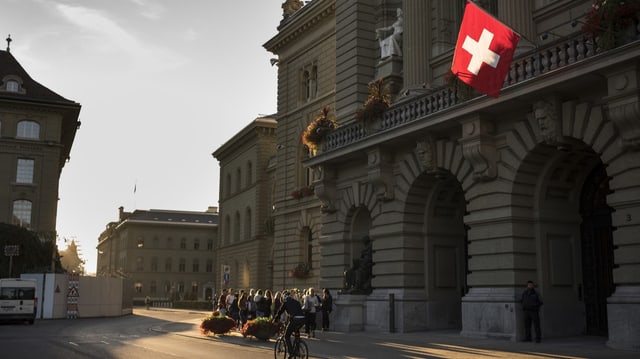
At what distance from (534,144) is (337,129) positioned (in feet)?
35.1

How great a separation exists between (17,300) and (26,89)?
3717 centimetres

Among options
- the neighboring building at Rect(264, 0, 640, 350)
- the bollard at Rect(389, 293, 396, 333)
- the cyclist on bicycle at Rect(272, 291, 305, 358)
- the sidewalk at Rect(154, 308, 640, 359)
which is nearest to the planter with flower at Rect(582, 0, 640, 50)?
the neighboring building at Rect(264, 0, 640, 350)

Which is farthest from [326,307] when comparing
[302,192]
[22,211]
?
[22,211]

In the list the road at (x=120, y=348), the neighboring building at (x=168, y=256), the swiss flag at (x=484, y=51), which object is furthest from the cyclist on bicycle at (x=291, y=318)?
the neighboring building at (x=168, y=256)

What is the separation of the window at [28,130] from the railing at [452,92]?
4517 cm

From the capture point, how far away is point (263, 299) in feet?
96.9

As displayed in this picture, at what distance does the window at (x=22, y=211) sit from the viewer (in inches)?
2586

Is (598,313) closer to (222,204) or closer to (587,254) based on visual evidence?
(587,254)

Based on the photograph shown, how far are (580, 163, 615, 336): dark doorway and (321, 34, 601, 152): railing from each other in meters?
3.79

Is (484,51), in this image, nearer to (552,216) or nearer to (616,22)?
(616,22)

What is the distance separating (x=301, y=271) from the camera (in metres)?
41.8

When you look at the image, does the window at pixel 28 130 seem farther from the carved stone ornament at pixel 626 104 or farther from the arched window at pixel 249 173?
the carved stone ornament at pixel 626 104

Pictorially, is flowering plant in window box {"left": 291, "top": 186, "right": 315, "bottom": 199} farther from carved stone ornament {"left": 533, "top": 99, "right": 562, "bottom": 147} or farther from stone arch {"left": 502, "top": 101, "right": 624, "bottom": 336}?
carved stone ornament {"left": 533, "top": 99, "right": 562, "bottom": 147}

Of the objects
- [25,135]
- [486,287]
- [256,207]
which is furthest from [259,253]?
[486,287]
